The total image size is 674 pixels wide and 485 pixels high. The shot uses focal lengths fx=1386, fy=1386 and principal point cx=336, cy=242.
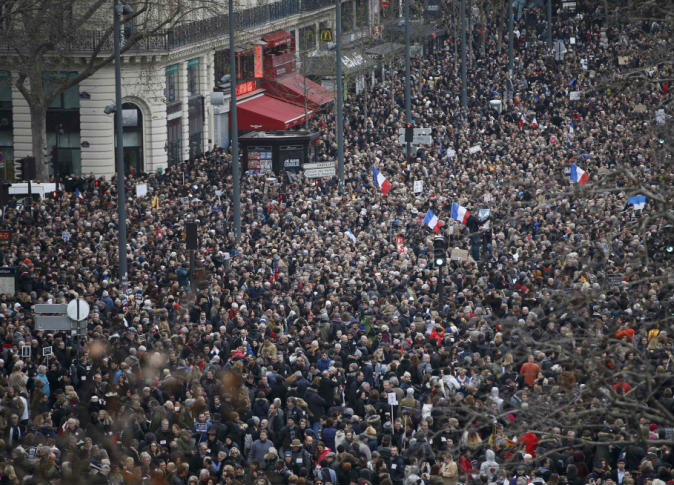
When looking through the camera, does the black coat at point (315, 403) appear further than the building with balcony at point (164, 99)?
No

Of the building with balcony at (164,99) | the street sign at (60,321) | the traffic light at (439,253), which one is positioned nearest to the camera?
the street sign at (60,321)

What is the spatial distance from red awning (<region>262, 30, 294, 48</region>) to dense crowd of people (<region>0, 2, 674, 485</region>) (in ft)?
57.6

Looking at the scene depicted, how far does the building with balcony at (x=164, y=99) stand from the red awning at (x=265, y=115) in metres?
0.04

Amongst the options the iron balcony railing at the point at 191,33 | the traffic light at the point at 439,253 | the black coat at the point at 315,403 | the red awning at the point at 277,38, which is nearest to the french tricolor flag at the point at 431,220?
the traffic light at the point at 439,253

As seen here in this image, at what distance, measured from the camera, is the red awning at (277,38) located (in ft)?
200

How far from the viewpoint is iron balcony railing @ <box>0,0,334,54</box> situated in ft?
156

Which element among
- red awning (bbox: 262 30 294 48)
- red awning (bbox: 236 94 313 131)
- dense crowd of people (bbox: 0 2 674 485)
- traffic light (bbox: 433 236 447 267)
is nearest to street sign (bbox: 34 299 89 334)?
dense crowd of people (bbox: 0 2 674 485)

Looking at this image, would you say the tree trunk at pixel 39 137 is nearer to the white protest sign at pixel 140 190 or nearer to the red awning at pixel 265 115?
the white protest sign at pixel 140 190

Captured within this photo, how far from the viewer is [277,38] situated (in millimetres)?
62125

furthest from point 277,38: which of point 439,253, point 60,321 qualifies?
point 60,321

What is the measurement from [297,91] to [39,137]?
15412 mm

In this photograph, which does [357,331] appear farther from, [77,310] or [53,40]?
[53,40]

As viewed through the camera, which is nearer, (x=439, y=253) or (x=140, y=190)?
(x=439, y=253)

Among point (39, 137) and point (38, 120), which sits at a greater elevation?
point (38, 120)
